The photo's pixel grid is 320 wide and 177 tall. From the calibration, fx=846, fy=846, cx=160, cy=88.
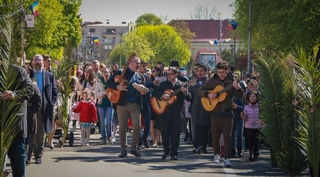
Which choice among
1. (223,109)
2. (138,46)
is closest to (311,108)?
(223,109)

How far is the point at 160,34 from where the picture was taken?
144m

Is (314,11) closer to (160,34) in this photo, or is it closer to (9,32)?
(9,32)

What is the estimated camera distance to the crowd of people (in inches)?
579

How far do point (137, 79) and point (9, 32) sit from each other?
721cm

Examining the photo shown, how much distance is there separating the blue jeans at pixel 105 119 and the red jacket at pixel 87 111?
1.59 ft

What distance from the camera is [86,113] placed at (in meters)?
19.4

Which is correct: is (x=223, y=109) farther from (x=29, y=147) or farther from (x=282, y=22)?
(x=282, y=22)

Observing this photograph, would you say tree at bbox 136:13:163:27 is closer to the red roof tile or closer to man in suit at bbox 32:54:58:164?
the red roof tile

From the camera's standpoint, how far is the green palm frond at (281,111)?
13.5m

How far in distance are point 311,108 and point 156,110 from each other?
4748 millimetres

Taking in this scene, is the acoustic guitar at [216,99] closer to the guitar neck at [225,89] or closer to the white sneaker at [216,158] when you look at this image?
the guitar neck at [225,89]

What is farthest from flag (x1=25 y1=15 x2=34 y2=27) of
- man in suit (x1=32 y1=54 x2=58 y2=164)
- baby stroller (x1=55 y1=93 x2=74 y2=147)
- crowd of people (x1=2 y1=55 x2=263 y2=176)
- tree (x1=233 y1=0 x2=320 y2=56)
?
man in suit (x1=32 y1=54 x2=58 y2=164)

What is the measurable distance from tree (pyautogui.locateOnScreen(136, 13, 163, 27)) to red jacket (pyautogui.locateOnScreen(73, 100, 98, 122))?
146m

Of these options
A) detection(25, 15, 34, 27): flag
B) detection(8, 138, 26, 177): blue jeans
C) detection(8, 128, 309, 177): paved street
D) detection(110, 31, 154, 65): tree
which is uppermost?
detection(110, 31, 154, 65): tree
